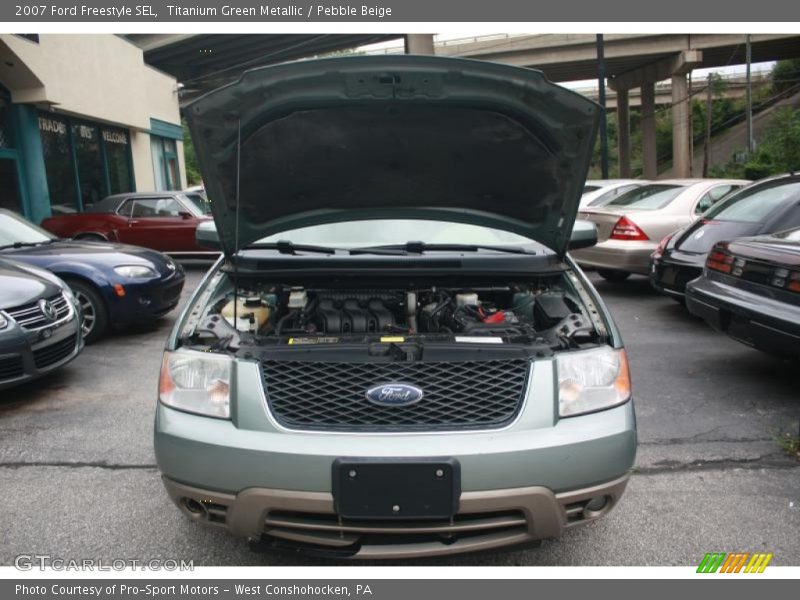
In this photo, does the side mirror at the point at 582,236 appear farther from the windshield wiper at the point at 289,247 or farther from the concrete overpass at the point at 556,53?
the concrete overpass at the point at 556,53

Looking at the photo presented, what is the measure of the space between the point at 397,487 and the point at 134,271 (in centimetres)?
480

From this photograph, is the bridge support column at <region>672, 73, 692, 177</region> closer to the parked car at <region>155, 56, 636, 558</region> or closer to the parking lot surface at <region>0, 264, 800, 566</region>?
the parking lot surface at <region>0, 264, 800, 566</region>

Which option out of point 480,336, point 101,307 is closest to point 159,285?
point 101,307

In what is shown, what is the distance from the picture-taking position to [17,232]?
604 cm

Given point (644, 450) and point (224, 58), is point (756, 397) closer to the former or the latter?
point (644, 450)

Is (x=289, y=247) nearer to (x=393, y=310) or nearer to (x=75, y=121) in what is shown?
(x=393, y=310)

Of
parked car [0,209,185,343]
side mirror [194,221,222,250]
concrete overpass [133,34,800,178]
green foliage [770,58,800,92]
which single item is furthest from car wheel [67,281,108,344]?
green foliage [770,58,800,92]

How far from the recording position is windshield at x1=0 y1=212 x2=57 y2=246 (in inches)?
231

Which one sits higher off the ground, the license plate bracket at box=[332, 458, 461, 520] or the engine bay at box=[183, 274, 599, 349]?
the engine bay at box=[183, 274, 599, 349]

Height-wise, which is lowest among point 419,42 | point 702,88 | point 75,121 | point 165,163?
point 165,163

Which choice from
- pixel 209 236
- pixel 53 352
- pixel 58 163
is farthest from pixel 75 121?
pixel 209 236

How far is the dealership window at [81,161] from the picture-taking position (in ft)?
43.6

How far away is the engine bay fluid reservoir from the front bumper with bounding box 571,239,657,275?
5.55 m

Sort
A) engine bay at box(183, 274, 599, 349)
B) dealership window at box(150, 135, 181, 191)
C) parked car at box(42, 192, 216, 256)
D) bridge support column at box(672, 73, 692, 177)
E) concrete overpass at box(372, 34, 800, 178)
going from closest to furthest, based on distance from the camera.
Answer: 1. engine bay at box(183, 274, 599, 349)
2. parked car at box(42, 192, 216, 256)
3. dealership window at box(150, 135, 181, 191)
4. concrete overpass at box(372, 34, 800, 178)
5. bridge support column at box(672, 73, 692, 177)
